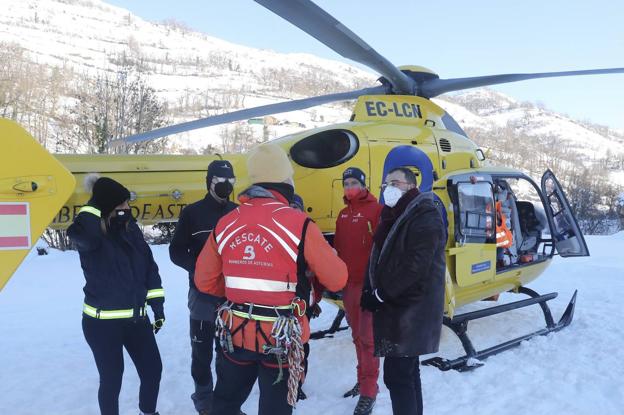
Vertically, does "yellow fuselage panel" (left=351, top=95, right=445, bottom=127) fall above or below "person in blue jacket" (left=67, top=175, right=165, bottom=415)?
above

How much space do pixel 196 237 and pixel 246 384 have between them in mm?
1330

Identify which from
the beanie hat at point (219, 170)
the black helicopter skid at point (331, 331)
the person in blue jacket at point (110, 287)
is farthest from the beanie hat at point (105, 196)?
the black helicopter skid at point (331, 331)

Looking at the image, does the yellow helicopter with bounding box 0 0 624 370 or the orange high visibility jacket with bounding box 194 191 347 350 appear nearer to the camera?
the orange high visibility jacket with bounding box 194 191 347 350

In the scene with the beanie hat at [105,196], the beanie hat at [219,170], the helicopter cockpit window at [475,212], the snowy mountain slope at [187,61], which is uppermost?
the snowy mountain slope at [187,61]

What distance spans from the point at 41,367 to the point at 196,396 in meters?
1.92

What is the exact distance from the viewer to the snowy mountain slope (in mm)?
116812

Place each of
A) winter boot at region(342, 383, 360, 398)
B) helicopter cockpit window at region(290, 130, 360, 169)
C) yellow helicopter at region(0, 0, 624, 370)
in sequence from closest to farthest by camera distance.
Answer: yellow helicopter at region(0, 0, 624, 370) < winter boot at region(342, 383, 360, 398) < helicopter cockpit window at region(290, 130, 360, 169)

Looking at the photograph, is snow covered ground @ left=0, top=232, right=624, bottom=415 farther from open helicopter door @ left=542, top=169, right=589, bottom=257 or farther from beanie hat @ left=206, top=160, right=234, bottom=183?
beanie hat @ left=206, top=160, right=234, bottom=183

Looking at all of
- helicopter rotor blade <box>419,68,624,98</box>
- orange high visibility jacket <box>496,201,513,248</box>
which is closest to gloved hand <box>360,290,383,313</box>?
orange high visibility jacket <box>496,201,513,248</box>

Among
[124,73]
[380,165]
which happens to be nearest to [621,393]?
[380,165]

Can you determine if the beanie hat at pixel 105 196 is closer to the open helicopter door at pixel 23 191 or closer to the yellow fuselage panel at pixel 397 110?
the open helicopter door at pixel 23 191

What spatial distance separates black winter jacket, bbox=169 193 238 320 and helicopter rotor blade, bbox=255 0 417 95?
1.35m

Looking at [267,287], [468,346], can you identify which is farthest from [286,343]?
[468,346]

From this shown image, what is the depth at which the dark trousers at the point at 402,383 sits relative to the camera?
275 cm
